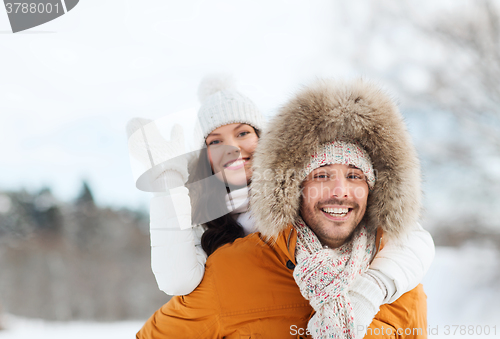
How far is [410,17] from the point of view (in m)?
7.04

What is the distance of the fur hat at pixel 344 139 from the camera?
125 cm

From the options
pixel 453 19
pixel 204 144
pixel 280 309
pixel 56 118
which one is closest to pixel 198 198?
pixel 204 144

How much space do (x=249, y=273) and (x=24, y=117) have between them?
24.9 ft

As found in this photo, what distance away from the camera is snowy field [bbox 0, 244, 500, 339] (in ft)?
13.3

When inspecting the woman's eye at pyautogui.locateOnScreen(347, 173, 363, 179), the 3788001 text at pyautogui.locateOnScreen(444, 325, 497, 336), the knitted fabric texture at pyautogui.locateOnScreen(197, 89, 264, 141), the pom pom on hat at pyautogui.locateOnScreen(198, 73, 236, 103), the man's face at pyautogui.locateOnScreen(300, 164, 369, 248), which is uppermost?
the pom pom on hat at pyautogui.locateOnScreen(198, 73, 236, 103)

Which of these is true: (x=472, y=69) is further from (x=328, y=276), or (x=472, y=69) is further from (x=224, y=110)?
(x=328, y=276)

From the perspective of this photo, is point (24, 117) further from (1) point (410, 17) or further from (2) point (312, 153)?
(1) point (410, 17)

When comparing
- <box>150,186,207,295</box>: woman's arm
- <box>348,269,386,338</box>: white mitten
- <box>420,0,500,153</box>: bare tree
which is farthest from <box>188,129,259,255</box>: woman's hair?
<box>420,0,500,153</box>: bare tree

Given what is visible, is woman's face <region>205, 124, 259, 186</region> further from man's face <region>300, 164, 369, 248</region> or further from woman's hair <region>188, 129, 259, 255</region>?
man's face <region>300, 164, 369, 248</region>

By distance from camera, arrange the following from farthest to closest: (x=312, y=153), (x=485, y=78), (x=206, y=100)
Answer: (x=485, y=78) → (x=206, y=100) → (x=312, y=153)

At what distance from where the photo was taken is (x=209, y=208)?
1767mm

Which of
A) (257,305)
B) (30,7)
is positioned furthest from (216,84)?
(30,7)

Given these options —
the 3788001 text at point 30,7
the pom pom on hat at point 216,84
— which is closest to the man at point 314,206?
the pom pom on hat at point 216,84

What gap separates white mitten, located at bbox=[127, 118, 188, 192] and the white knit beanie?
1.22 feet
